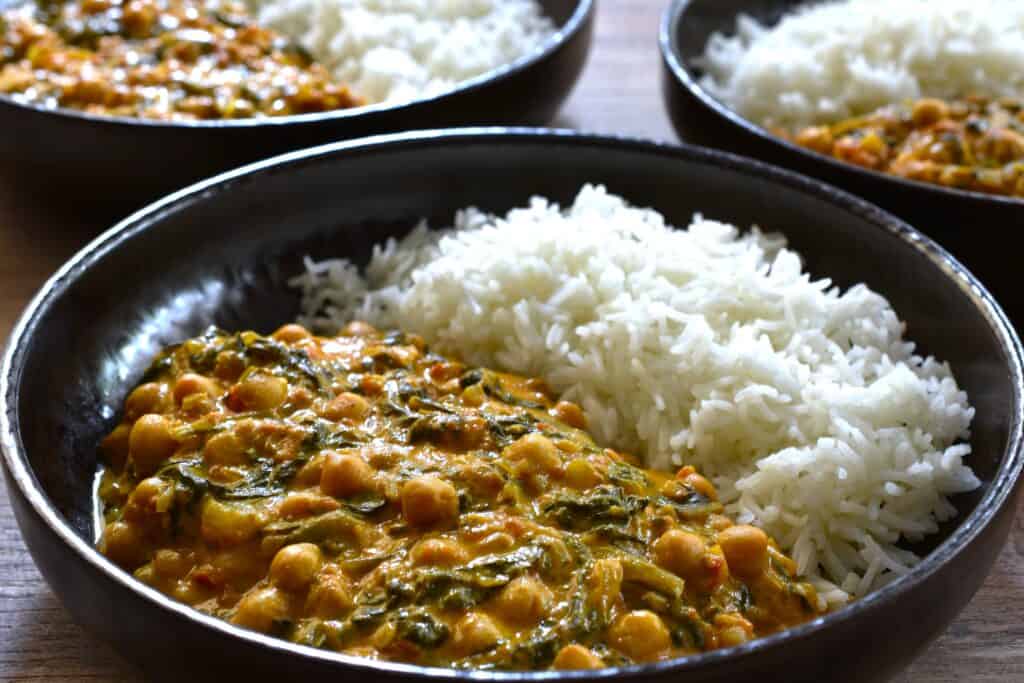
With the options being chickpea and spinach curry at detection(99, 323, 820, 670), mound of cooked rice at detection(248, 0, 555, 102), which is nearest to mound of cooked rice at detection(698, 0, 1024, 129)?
mound of cooked rice at detection(248, 0, 555, 102)

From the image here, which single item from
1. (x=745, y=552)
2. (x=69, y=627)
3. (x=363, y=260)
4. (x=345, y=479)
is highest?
(x=345, y=479)

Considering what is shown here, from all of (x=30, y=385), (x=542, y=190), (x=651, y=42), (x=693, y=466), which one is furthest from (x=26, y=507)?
(x=651, y=42)

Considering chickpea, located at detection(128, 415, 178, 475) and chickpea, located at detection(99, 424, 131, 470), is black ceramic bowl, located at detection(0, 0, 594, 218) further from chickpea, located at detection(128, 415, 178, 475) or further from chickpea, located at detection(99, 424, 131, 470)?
chickpea, located at detection(128, 415, 178, 475)

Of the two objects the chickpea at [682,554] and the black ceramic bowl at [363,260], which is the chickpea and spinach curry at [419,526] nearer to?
the chickpea at [682,554]

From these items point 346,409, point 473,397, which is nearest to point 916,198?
point 473,397

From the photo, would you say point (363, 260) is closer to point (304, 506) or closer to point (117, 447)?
point (117, 447)

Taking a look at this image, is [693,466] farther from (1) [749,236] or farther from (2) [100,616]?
(2) [100,616]
